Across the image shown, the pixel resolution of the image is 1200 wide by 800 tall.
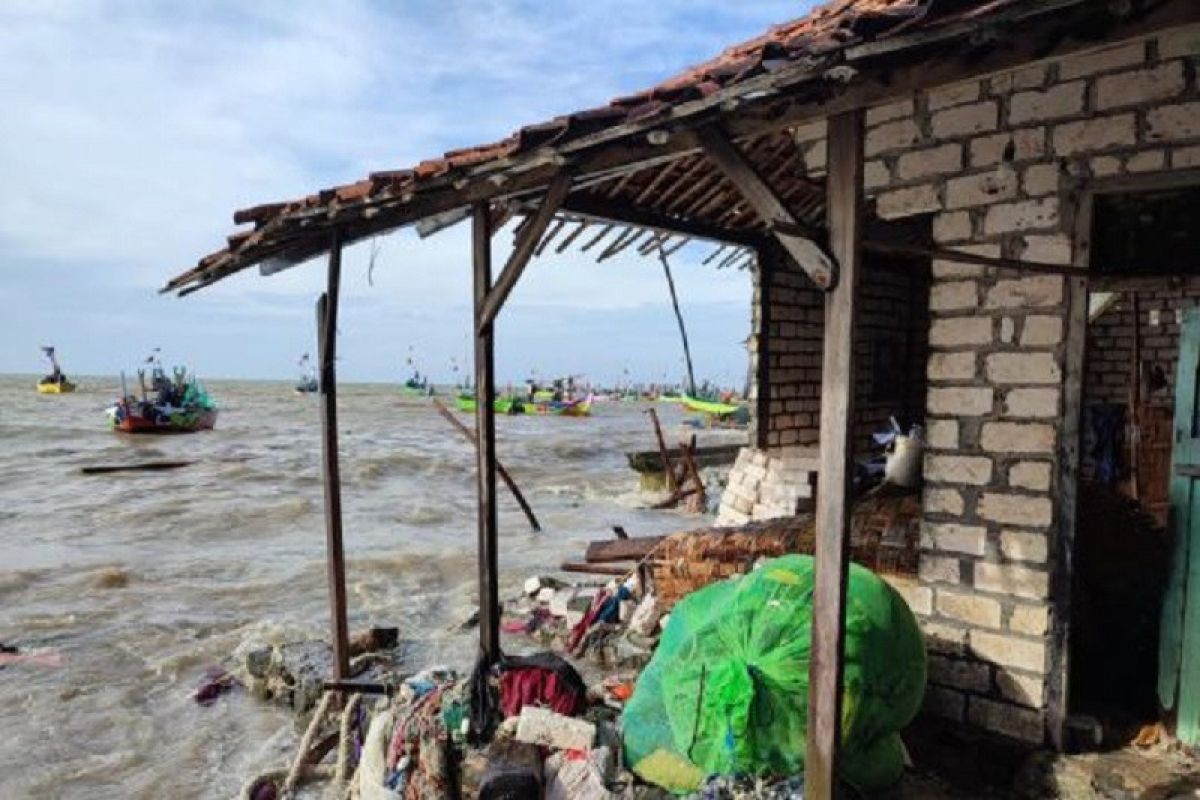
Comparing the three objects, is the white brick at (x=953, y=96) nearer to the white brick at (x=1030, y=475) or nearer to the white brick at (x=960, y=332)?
the white brick at (x=960, y=332)

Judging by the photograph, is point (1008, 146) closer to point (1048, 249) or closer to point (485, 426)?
point (1048, 249)

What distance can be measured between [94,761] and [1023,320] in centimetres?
701

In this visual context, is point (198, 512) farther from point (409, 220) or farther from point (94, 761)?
point (409, 220)

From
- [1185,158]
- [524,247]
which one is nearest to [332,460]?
[524,247]

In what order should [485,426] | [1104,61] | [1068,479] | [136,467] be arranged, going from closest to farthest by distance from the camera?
1. [1104,61]
2. [1068,479]
3. [485,426]
4. [136,467]

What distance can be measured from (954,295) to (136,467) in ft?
86.2

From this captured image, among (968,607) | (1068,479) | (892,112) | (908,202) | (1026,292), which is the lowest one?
(968,607)

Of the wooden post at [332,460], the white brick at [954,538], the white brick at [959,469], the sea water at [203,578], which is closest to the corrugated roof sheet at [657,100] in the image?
the wooden post at [332,460]

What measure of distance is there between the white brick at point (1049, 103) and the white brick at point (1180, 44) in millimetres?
332

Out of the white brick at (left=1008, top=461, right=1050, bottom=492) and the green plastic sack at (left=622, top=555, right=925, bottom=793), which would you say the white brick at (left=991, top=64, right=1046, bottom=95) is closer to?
the white brick at (left=1008, top=461, right=1050, bottom=492)

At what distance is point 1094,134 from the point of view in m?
3.89

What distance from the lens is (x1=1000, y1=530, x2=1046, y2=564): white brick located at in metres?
4.03

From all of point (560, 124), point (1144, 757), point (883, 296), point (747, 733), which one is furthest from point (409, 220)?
point (883, 296)

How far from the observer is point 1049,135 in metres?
4.03
